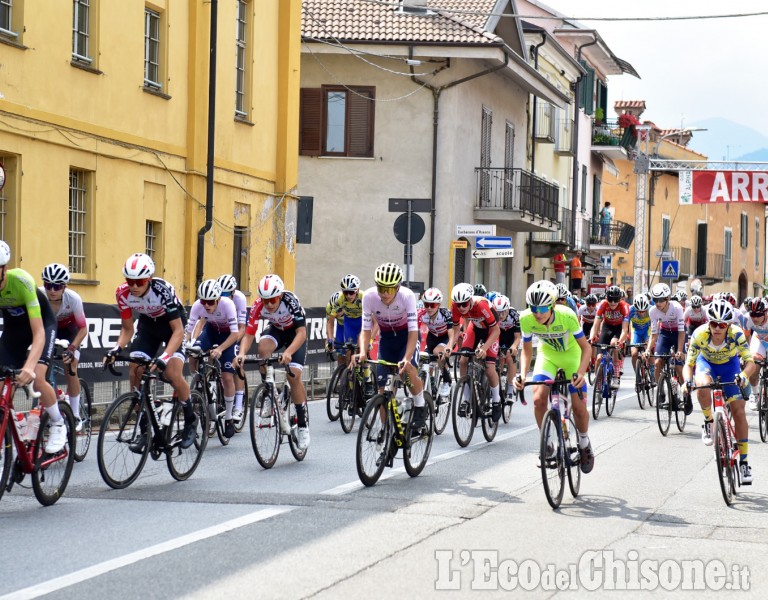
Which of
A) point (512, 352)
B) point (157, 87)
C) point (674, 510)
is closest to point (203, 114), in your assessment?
point (157, 87)

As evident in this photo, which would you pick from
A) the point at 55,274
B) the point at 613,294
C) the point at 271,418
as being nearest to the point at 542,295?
the point at 271,418

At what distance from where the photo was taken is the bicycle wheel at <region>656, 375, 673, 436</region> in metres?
16.1

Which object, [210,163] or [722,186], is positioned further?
[722,186]

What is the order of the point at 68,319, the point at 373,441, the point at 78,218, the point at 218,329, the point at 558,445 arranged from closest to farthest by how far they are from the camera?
the point at 558,445, the point at 373,441, the point at 68,319, the point at 218,329, the point at 78,218

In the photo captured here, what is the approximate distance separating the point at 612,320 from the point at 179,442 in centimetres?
1086

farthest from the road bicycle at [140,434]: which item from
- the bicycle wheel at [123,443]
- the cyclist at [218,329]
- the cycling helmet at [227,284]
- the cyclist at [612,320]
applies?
the cyclist at [612,320]

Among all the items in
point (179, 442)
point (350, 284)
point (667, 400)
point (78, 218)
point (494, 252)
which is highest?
point (78, 218)

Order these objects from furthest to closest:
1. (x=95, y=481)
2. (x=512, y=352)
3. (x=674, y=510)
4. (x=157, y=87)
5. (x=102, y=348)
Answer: (x=157, y=87), (x=512, y=352), (x=102, y=348), (x=95, y=481), (x=674, y=510)

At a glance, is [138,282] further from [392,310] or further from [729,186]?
[729,186]

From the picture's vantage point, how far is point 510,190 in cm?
3816

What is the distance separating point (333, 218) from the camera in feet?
115

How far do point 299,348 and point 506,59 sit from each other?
23495 mm

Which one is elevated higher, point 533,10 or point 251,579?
point 533,10

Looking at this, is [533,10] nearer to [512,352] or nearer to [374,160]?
[374,160]
